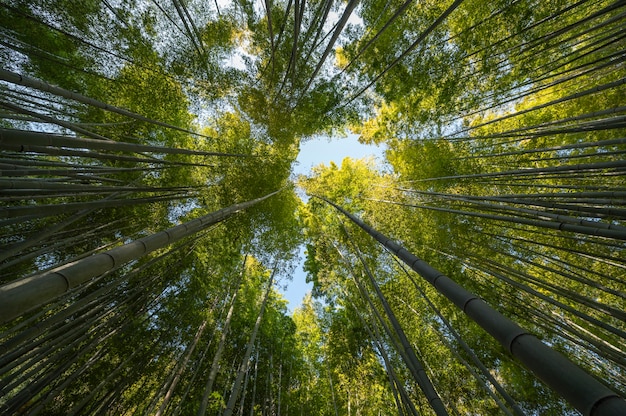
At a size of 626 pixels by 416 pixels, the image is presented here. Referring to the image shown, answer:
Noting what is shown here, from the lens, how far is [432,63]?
480 centimetres

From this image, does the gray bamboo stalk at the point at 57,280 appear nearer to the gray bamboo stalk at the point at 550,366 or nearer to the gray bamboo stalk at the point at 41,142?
the gray bamboo stalk at the point at 41,142

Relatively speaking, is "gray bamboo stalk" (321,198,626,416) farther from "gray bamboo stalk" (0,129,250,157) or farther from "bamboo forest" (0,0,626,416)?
"bamboo forest" (0,0,626,416)

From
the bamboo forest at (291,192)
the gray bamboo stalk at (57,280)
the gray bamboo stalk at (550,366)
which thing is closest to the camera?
the gray bamboo stalk at (550,366)

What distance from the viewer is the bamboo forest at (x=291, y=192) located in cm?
389

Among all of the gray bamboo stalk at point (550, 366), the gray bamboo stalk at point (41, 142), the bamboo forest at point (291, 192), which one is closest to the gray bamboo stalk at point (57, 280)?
the gray bamboo stalk at point (41, 142)

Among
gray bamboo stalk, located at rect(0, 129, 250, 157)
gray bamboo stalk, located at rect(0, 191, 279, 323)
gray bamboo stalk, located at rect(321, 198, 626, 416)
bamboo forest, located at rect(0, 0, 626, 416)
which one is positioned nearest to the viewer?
gray bamboo stalk, located at rect(321, 198, 626, 416)

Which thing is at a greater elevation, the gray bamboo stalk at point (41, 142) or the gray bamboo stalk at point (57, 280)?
the gray bamboo stalk at point (41, 142)

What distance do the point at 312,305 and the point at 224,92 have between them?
582 centimetres

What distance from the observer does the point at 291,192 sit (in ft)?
22.6

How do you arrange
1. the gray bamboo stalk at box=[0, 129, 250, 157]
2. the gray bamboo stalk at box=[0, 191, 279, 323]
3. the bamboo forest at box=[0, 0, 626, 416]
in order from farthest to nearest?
the bamboo forest at box=[0, 0, 626, 416] → the gray bamboo stalk at box=[0, 129, 250, 157] → the gray bamboo stalk at box=[0, 191, 279, 323]

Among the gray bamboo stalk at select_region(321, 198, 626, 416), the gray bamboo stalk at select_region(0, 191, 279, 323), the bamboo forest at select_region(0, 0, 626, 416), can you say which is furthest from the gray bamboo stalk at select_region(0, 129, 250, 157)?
the gray bamboo stalk at select_region(321, 198, 626, 416)

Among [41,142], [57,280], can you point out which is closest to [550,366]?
[57,280]

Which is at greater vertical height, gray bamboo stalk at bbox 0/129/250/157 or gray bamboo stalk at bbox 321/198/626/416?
gray bamboo stalk at bbox 0/129/250/157

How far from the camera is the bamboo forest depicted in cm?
389
